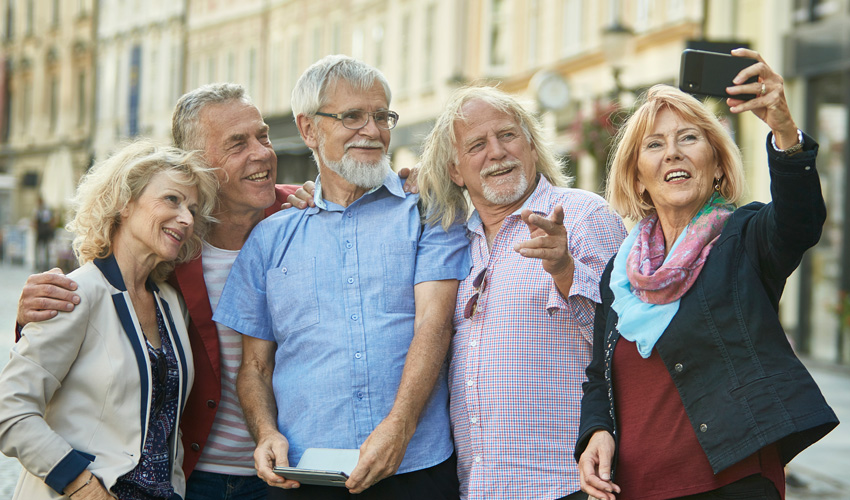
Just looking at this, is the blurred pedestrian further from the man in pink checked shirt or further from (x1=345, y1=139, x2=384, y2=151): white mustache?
the man in pink checked shirt

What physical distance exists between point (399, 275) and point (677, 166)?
98 cm

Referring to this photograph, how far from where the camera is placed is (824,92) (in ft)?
42.9

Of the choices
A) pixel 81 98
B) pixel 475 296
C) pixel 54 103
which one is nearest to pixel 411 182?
pixel 475 296

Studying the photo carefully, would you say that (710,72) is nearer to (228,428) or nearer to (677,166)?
(677,166)

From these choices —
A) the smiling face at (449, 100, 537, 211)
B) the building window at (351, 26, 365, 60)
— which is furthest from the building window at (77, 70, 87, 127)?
the smiling face at (449, 100, 537, 211)

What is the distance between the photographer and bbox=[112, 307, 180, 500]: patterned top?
3.12 m

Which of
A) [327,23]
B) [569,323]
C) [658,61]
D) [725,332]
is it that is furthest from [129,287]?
[327,23]

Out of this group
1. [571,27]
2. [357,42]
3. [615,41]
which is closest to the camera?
[615,41]

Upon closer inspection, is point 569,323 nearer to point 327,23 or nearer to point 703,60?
point 703,60

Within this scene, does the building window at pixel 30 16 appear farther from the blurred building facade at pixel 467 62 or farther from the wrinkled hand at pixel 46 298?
the wrinkled hand at pixel 46 298

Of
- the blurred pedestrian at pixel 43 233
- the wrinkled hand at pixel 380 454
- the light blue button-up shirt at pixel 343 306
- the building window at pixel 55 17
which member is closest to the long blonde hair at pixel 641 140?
Result: the light blue button-up shirt at pixel 343 306

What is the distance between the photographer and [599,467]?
2.84 meters

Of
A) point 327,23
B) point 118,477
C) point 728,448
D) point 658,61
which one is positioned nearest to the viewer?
point 728,448

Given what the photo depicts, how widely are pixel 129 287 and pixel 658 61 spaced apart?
13.2m
